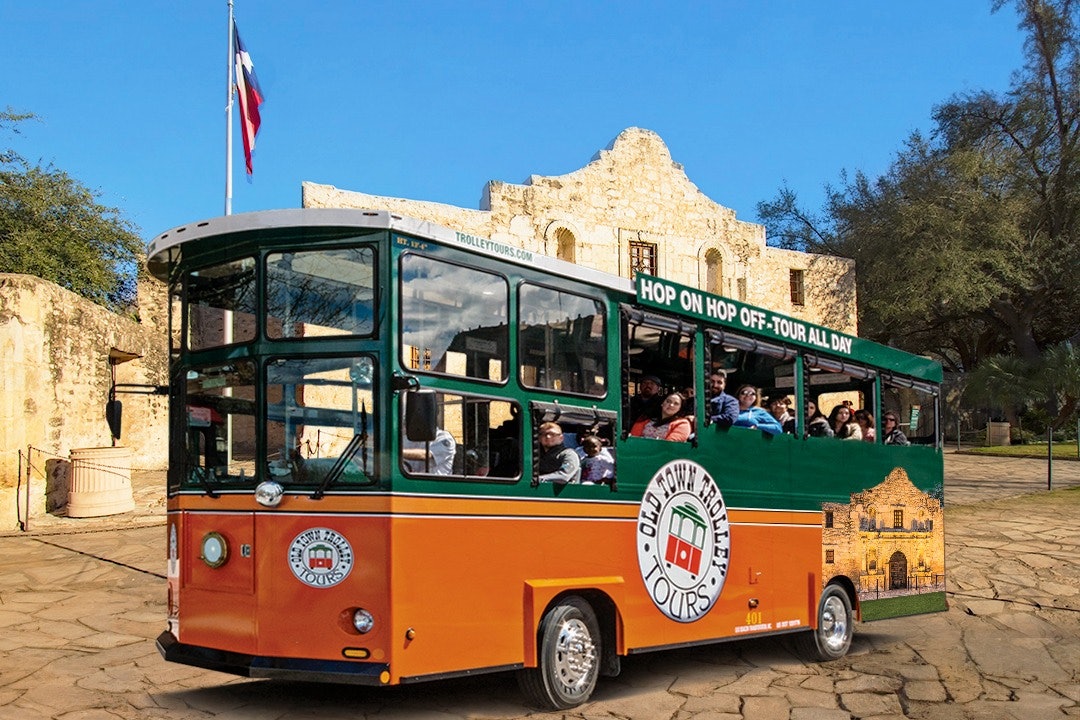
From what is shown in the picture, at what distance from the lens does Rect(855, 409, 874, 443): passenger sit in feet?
35.3

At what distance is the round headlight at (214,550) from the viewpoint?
6.43 metres

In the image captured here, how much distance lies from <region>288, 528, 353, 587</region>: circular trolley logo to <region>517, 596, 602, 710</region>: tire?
1516mm

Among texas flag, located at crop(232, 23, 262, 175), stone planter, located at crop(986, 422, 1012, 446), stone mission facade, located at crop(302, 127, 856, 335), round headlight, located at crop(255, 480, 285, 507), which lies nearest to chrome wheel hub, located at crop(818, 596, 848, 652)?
round headlight, located at crop(255, 480, 285, 507)

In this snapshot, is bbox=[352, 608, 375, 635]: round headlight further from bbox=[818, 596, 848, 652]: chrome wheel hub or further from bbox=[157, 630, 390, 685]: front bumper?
bbox=[818, 596, 848, 652]: chrome wheel hub

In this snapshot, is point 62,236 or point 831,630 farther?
point 62,236

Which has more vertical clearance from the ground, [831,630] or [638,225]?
[638,225]

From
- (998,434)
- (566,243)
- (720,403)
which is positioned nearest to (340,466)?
(720,403)

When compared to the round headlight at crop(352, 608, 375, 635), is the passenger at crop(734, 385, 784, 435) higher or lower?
higher

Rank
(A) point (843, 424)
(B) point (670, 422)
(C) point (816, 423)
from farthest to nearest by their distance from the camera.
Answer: (A) point (843, 424) < (C) point (816, 423) < (B) point (670, 422)

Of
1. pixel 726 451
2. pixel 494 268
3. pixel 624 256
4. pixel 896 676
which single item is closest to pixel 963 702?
pixel 896 676

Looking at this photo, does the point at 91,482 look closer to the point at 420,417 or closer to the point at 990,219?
the point at 420,417

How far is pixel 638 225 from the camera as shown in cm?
3095

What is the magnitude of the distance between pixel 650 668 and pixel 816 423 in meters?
2.91

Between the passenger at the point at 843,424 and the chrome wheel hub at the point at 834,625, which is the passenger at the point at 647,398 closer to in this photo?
the passenger at the point at 843,424
